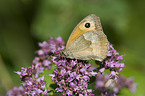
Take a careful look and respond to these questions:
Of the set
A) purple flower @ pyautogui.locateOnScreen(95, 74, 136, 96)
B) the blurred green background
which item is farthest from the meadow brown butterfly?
the blurred green background

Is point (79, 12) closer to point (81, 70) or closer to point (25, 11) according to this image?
point (25, 11)

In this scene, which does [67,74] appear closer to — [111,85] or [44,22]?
[111,85]

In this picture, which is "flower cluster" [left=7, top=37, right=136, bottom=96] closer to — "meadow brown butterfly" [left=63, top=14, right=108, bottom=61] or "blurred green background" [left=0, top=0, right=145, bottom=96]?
"meadow brown butterfly" [left=63, top=14, right=108, bottom=61]

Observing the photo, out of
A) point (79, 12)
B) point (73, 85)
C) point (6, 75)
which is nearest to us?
point (73, 85)

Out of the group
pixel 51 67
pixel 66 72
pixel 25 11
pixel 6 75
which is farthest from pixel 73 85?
pixel 25 11

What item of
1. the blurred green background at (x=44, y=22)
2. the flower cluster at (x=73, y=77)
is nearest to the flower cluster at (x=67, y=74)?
the flower cluster at (x=73, y=77)

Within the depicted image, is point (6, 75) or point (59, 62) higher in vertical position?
point (6, 75)

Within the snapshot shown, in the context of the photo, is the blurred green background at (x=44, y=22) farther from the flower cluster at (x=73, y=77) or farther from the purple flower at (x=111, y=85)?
the flower cluster at (x=73, y=77)

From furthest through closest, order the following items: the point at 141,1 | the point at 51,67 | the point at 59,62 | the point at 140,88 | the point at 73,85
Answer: the point at 141,1 → the point at 140,88 → the point at 51,67 → the point at 59,62 → the point at 73,85

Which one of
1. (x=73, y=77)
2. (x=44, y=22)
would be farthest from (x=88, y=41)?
(x=44, y=22)
